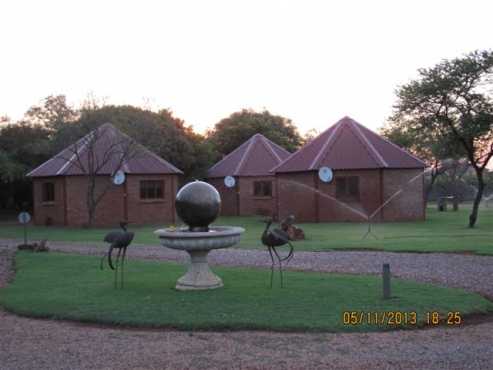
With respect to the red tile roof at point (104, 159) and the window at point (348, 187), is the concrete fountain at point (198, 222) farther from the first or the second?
the red tile roof at point (104, 159)

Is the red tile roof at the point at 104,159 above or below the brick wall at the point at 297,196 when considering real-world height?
above

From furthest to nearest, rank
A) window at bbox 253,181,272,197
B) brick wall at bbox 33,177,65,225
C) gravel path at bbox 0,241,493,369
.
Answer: window at bbox 253,181,272,197, brick wall at bbox 33,177,65,225, gravel path at bbox 0,241,493,369

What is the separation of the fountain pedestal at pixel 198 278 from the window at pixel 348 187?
21.3 meters

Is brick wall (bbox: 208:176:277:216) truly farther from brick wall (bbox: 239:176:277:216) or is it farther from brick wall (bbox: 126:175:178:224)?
brick wall (bbox: 126:175:178:224)

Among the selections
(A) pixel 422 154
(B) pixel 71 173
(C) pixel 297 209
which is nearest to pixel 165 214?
(B) pixel 71 173

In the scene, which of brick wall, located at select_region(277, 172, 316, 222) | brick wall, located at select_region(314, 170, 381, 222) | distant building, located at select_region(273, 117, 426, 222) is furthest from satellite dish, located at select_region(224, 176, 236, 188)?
brick wall, located at select_region(314, 170, 381, 222)

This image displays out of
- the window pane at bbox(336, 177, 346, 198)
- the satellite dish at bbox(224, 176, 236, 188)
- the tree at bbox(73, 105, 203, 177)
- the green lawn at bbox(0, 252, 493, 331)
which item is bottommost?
the green lawn at bbox(0, 252, 493, 331)

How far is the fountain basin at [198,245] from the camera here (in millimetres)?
11016

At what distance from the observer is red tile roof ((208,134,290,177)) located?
42688 mm

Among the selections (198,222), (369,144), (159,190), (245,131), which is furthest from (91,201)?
(245,131)

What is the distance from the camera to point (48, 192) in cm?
3534

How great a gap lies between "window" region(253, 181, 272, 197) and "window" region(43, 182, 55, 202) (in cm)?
1462

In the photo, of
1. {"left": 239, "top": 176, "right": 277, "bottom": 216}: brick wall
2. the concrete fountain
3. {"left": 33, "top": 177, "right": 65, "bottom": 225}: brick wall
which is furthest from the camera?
{"left": 239, "top": 176, "right": 277, "bottom": 216}: brick wall

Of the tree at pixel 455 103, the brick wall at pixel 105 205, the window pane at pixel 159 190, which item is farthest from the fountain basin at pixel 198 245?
the window pane at pixel 159 190
